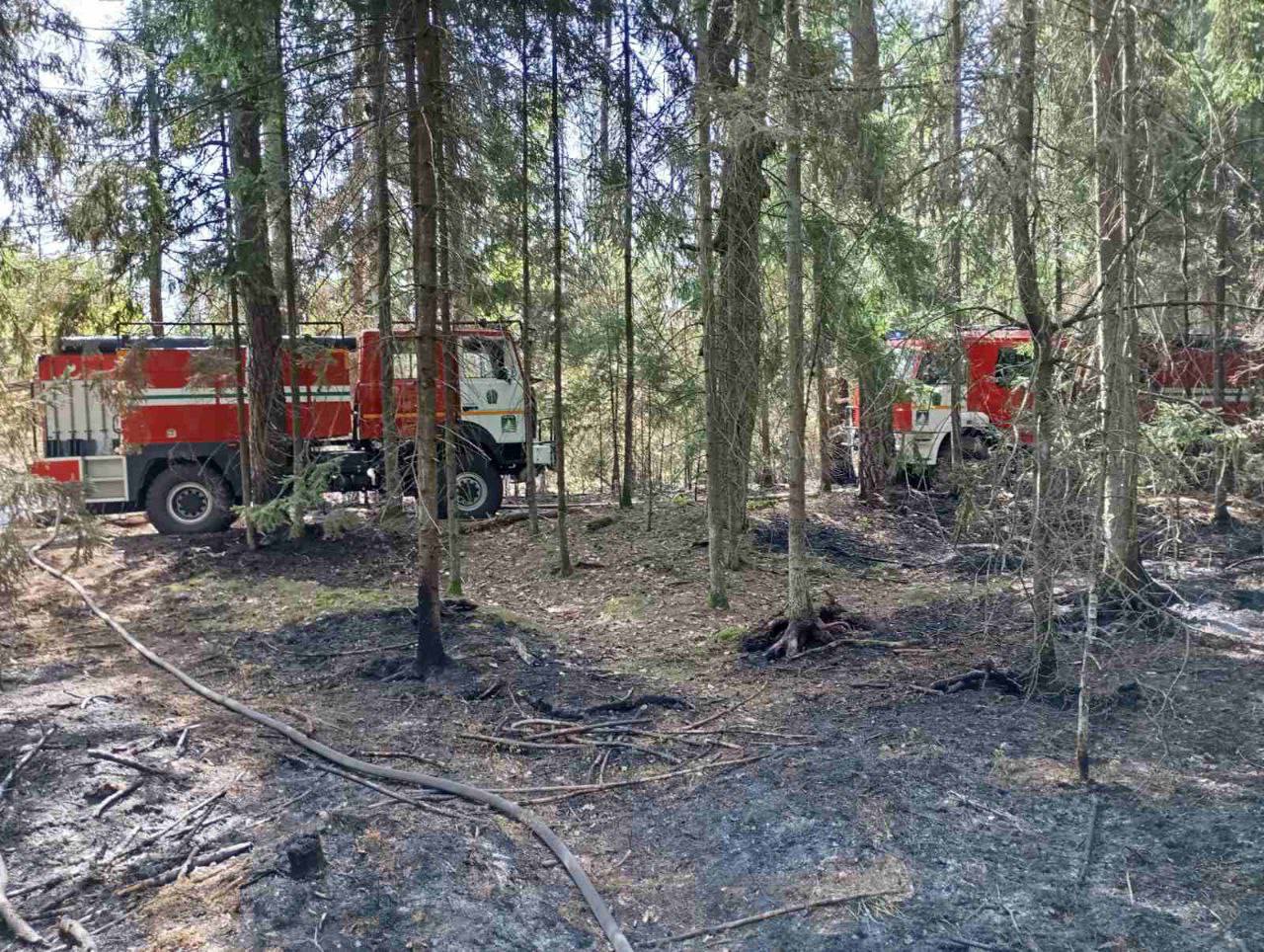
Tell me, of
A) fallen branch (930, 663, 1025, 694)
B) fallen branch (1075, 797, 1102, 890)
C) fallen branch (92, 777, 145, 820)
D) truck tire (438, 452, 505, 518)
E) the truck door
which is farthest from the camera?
truck tire (438, 452, 505, 518)

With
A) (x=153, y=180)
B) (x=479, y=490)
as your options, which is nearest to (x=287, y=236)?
(x=153, y=180)

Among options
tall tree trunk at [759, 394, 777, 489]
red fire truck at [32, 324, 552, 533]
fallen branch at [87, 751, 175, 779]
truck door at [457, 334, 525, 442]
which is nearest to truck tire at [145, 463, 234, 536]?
red fire truck at [32, 324, 552, 533]

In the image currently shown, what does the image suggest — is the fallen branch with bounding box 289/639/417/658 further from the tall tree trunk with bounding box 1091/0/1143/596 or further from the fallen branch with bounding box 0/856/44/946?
the tall tree trunk with bounding box 1091/0/1143/596

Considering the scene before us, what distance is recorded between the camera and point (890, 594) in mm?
10242

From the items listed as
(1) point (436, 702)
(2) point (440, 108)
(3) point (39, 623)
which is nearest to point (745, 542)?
(1) point (436, 702)

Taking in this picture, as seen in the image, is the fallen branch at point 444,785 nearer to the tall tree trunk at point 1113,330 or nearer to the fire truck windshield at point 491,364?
the tall tree trunk at point 1113,330

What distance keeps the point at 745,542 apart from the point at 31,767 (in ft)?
26.3

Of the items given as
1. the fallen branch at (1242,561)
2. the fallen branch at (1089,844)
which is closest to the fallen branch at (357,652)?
the fallen branch at (1089,844)

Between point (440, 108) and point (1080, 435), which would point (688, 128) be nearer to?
point (440, 108)

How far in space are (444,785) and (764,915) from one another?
6.47 feet

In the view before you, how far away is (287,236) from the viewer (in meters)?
10.4

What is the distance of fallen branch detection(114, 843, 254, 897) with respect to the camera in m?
4.38

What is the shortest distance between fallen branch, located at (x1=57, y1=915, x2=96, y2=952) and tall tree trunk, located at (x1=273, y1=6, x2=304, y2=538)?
5776 millimetres

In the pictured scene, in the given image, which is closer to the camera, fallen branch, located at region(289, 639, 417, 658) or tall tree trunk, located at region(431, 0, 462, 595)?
tall tree trunk, located at region(431, 0, 462, 595)
